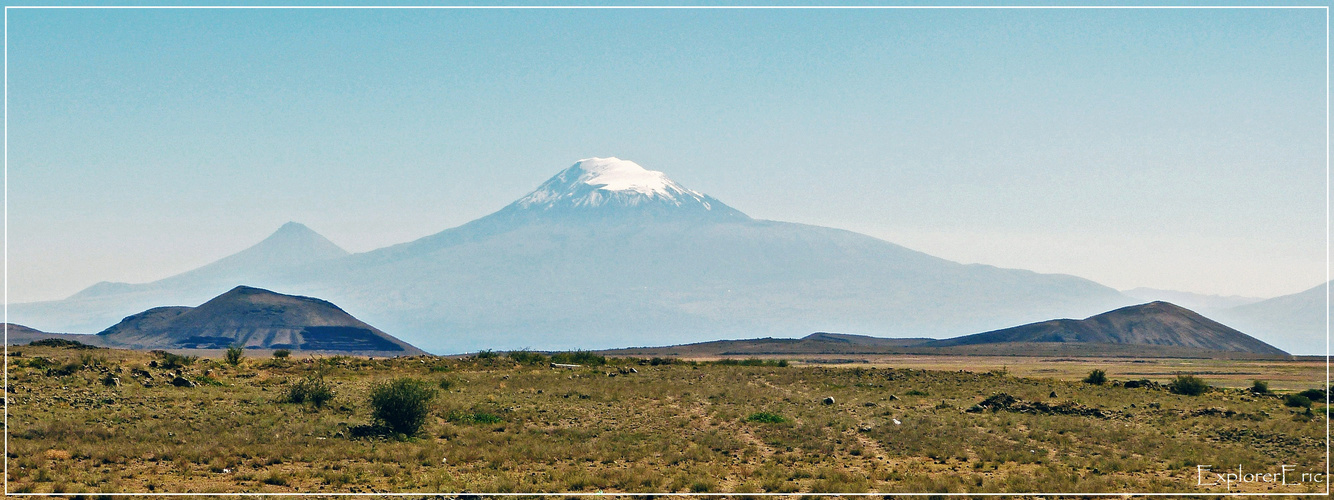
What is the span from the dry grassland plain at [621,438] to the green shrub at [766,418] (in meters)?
0.12

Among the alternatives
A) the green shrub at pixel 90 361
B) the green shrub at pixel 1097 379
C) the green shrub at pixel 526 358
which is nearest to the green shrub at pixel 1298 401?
the green shrub at pixel 1097 379

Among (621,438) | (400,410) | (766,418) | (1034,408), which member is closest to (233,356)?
(400,410)

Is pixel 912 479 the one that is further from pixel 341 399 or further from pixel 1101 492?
pixel 341 399

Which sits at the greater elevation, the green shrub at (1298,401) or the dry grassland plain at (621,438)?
the green shrub at (1298,401)

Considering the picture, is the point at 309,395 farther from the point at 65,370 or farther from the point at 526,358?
the point at 526,358

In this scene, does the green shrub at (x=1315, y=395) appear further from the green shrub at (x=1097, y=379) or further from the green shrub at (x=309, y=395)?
the green shrub at (x=309, y=395)

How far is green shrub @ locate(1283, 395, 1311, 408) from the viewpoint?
4250cm

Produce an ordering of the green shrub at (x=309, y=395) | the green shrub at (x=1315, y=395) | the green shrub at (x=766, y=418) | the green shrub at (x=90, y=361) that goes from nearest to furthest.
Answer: the green shrub at (x=766, y=418), the green shrub at (x=309, y=395), the green shrub at (x=90, y=361), the green shrub at (x=1315, y=395)

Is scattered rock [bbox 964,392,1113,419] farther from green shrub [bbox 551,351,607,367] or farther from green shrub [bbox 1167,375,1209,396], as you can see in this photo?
green shrub [bbox 551,351,607,367]

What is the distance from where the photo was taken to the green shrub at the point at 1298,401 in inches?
1673

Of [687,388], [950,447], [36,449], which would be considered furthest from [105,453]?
[687,388]

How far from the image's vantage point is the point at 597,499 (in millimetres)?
21703

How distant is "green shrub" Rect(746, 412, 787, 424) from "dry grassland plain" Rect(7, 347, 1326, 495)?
0.12 meters

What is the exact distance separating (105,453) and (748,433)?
17738 millimetres
